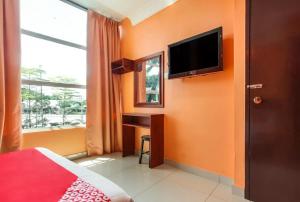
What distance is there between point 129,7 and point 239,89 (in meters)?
2.54

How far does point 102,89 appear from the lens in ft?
10.9

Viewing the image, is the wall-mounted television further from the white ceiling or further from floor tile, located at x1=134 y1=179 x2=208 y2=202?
floor tile, located at x1=134 y1=179 x2=208 y2=202

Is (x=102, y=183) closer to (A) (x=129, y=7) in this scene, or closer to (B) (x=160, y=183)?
(B) (x=160, y=183)

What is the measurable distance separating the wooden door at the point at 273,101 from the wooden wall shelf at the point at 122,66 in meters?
2.15

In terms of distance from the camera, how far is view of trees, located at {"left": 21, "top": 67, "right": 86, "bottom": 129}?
263 centimetres

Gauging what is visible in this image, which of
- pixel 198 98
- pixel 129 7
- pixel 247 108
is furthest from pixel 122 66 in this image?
pixel 247 108

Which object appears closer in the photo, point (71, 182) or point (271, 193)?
point (71, 182)

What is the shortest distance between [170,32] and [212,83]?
3.78ft

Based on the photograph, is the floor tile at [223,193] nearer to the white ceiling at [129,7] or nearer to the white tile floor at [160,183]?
the white tile floor at [160,183]

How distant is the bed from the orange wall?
1651mm

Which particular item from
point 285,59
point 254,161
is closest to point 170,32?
point 285,59

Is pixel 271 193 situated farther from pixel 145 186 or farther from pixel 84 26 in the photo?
pixel 84 26

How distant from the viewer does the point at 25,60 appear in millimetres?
2551

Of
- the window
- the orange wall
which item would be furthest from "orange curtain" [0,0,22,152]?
the orange wall
